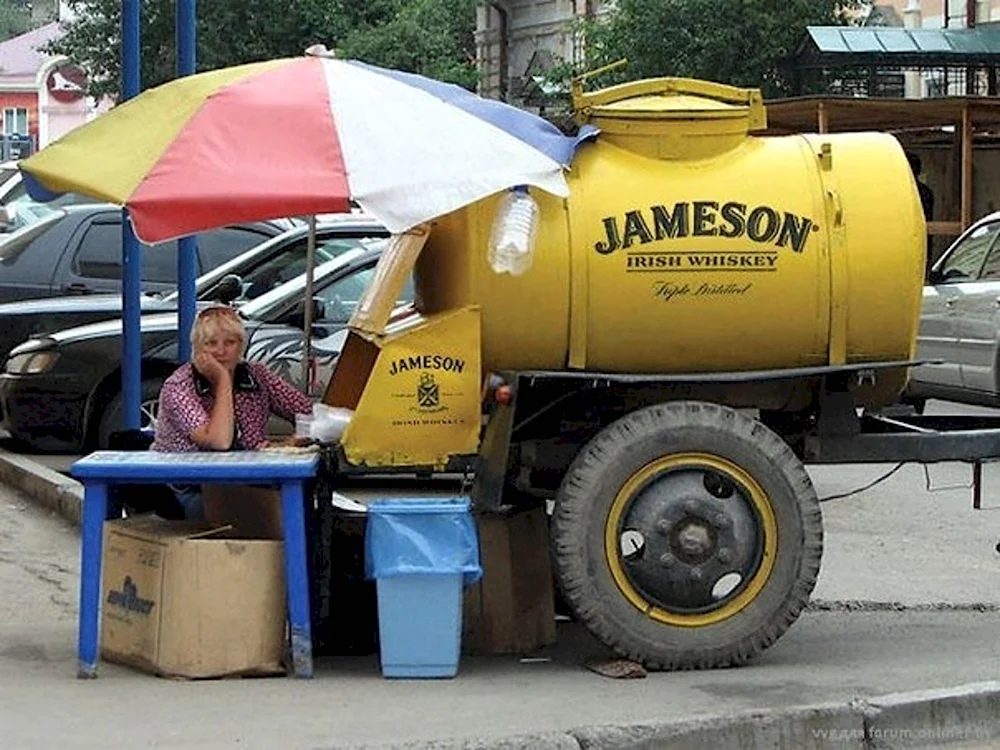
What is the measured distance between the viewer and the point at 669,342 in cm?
737

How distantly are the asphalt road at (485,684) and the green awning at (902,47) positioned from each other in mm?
15970

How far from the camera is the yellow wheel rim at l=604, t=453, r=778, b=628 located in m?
7.30

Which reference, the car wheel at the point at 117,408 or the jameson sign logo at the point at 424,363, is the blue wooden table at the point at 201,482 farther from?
the car wheel at the point at 117,408

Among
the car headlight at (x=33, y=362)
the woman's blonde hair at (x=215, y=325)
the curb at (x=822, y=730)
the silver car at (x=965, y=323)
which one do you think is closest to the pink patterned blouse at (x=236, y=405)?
the woman's blonde hair at (x=215, y=325)

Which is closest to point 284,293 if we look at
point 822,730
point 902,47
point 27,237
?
point 27,237

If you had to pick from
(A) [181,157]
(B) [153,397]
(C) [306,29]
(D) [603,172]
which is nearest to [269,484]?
(A) [181,157]

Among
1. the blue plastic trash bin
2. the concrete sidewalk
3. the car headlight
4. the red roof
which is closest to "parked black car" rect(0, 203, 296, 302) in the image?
the car headlight

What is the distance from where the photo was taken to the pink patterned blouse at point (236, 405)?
765 cm

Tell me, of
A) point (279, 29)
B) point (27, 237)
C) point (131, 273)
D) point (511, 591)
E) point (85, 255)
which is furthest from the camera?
point (279, 29)

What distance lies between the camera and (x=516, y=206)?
7.17 metres

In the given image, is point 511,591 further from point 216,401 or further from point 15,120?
point 15,120

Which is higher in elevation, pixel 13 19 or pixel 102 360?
pixel 13 19

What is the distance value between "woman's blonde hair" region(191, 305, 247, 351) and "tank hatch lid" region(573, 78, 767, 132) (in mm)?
1544

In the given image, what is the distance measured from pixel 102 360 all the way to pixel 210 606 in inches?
233
